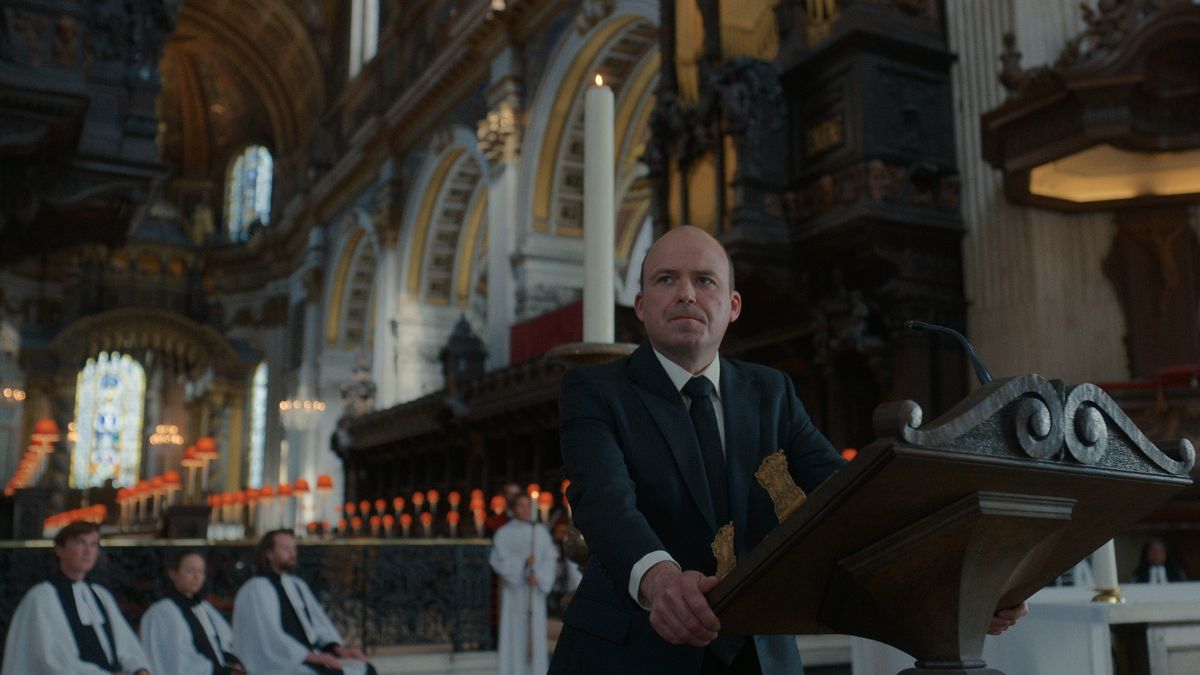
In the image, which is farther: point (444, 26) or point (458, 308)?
point (458, 308)

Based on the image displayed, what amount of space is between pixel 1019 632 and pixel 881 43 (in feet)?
20.7

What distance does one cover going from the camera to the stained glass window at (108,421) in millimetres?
26688

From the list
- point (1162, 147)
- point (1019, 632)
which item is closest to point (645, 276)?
point (1019, 632)

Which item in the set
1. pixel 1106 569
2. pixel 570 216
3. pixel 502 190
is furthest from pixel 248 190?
pixel 1106 569

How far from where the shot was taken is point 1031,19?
7.92 meters

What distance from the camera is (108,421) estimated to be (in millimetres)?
26875

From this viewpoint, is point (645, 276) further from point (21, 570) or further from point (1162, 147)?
point (1162, 147)

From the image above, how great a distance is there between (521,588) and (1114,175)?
488 centimetres

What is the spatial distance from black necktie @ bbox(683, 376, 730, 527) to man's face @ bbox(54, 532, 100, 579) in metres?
3.54

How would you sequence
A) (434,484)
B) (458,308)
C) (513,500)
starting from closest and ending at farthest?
(513,500)
(434,484)
(458,308)

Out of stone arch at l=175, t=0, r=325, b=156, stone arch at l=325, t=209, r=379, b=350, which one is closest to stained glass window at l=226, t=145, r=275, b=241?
stone arch at l=175, t=0, r=325, b=156

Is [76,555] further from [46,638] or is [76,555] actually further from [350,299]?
[350,299]

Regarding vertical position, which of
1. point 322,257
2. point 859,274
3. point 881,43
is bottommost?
point 859,274

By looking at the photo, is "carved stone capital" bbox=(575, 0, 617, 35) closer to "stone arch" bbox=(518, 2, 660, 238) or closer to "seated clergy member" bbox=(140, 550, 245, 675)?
"stone arch" bbox=(518, 2, 660, 238)
